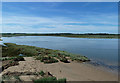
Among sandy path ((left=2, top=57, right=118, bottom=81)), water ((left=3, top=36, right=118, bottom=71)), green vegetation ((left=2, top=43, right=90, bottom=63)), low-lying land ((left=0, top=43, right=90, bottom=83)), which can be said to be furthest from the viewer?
water ((left=3, top=36, right=118, bottom=71))

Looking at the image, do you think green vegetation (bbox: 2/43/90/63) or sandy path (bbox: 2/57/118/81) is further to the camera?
green vegetation (bbox: 2/43/90/63)

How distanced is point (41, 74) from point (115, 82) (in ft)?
17.2

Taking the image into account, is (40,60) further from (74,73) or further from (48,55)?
(74,73)

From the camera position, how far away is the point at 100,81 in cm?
705

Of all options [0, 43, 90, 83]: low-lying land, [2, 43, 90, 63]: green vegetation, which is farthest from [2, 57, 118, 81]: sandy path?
[2, 43, 90, 63]: green vegetation

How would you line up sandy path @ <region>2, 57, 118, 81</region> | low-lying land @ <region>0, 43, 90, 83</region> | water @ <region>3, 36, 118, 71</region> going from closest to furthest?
low-lying land @ <region>0, 43, 90, 83</region>, sandy path @ <region>2, 57, 118, 81</region>, water @ <region>3, 36, 118, 71</region>

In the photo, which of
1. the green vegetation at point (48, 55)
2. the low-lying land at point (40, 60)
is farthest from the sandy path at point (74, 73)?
the green vegetation at point (48, 55)

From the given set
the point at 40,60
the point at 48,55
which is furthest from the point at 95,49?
the point at 40,60

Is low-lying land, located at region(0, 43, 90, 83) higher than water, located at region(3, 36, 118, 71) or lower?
higher

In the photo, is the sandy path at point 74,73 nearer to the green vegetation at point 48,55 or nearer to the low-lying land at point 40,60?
the low-lying land at point 40,60

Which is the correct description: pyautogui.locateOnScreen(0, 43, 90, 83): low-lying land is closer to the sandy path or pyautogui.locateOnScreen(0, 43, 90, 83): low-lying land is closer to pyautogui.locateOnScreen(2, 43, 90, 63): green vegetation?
pyautogui.locateOnScreen(2, 43, 90, 63): green vegetation

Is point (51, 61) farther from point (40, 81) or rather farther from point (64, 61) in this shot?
point (40, 81)

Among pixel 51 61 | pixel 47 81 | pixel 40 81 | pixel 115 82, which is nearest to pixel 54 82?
pixel 47 81

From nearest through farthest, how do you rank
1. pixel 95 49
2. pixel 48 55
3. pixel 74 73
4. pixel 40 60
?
pixel 74 73
pixel 40 60
pixel 48 55
pixel 95 49
